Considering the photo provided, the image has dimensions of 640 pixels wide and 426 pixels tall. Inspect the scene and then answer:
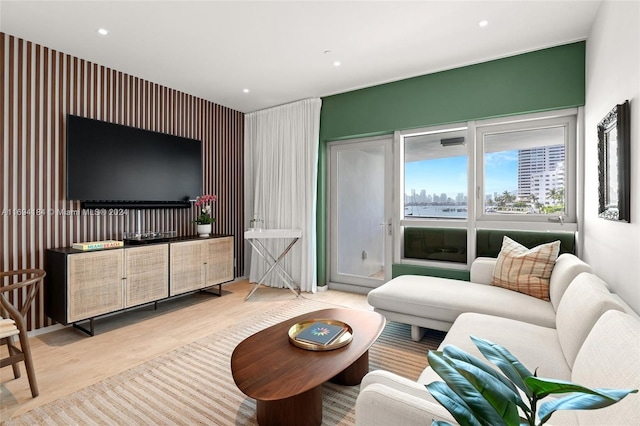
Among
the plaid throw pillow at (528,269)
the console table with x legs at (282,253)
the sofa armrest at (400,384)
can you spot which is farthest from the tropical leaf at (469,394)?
the console table with x legs at (282,253)

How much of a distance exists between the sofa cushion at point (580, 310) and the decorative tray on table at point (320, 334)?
1105 millimetres

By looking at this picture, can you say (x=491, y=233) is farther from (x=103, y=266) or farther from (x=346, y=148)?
(x=103, y=266)

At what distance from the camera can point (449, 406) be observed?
64cm

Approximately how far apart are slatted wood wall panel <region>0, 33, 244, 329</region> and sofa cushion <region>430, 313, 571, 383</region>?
11.3 feet

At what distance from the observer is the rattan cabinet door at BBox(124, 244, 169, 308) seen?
3.22m

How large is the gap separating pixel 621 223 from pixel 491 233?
5.25 feet

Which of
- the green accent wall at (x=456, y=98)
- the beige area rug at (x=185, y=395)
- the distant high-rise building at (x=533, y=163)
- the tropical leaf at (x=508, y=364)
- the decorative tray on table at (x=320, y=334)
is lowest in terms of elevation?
the beige area rug at (x=185, y=395)

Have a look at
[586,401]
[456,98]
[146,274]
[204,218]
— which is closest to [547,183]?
[456,98]

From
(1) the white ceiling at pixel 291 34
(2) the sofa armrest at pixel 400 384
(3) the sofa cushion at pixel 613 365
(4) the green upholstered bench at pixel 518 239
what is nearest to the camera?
(3) the sofa cushion at pixel 613 365

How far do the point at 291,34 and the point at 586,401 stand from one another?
302cm

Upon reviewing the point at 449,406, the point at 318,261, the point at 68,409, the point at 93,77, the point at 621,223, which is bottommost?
the point at 68,409

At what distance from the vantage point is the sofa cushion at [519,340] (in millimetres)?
1562

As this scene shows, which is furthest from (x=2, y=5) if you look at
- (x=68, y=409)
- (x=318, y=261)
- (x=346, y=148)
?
(x=318, y=261)

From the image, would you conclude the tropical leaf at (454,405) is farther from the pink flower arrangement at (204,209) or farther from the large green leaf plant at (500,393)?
the pink flower arrangement at (204,209)
